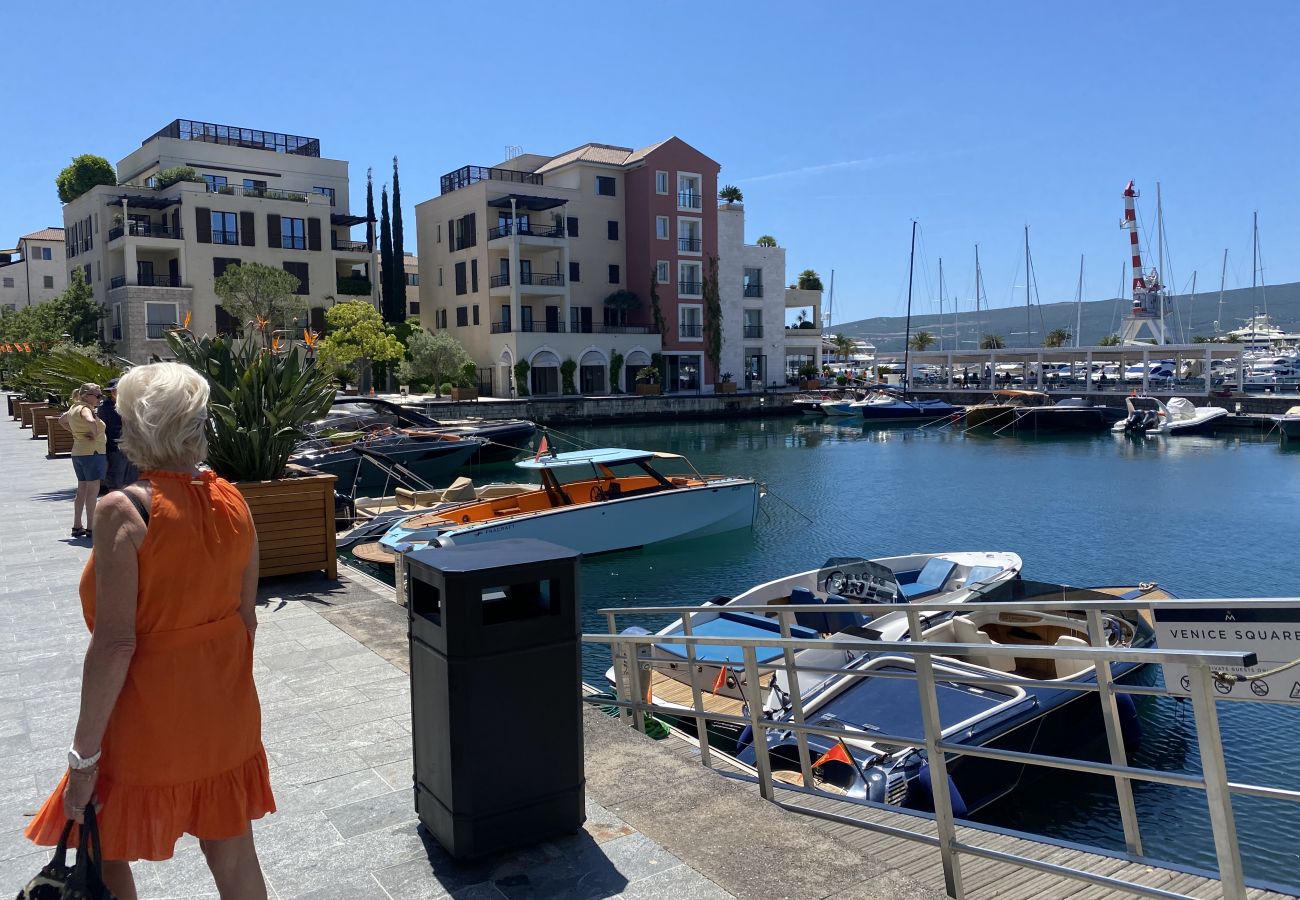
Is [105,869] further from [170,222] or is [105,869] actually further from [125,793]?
[170,222]

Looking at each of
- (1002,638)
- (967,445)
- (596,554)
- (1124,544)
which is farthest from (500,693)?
(967,445)

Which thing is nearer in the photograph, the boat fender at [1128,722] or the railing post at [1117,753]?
the railing post at [1117,753]

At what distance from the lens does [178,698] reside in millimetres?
3000

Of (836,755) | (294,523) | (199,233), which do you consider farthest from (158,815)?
(199,233)

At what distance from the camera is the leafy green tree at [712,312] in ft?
213

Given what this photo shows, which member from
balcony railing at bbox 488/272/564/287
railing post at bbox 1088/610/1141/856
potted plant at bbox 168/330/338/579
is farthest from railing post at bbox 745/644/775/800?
balcony railing at bbox 488/272/564/287

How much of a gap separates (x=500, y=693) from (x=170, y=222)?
5812cm

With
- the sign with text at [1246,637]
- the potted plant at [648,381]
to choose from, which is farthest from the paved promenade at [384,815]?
the potted plant at [648,381]

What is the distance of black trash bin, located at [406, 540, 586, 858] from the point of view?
3.90 meters

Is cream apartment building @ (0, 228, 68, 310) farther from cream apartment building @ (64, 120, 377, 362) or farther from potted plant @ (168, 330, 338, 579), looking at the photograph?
potted plant @ (168, 330, 338, 579)

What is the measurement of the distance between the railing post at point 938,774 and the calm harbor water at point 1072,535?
503 cm

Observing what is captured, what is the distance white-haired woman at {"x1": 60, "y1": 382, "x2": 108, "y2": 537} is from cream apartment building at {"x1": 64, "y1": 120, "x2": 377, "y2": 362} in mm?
41028

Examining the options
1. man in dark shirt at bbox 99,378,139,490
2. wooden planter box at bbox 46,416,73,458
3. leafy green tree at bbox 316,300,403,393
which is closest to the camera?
man in dark shirt at bbox 99,378,139,490

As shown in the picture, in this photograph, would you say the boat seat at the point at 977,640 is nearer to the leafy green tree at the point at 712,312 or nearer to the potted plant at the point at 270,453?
the potted plant at the point at 270,453
